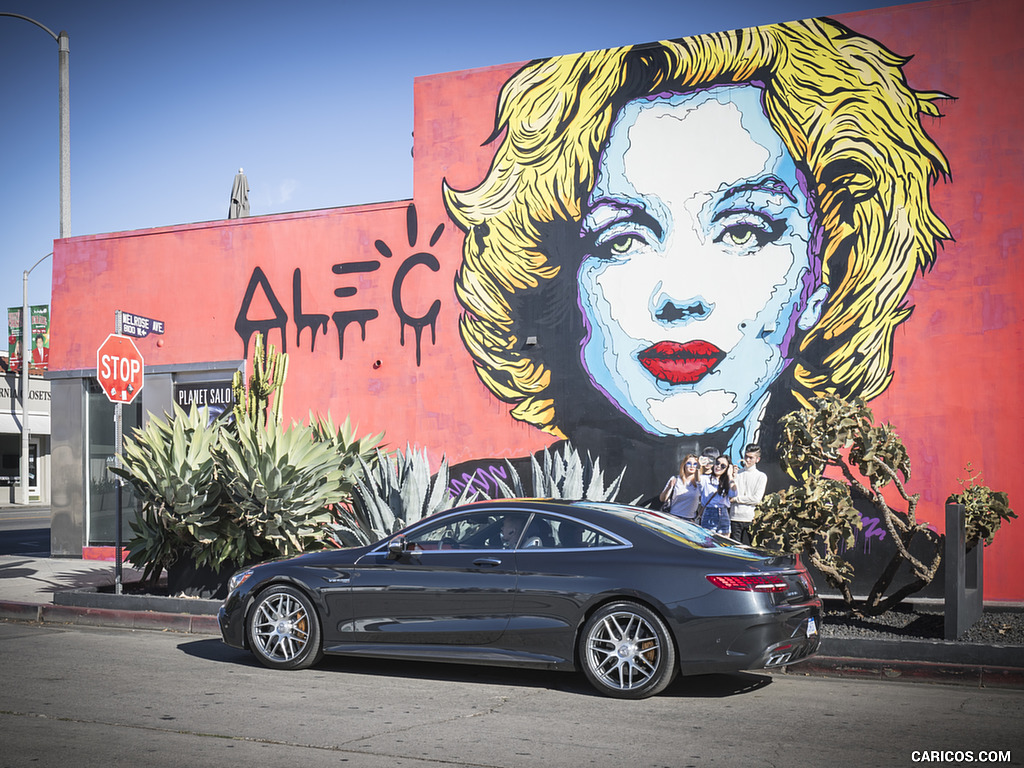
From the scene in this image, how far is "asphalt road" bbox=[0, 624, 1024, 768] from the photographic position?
5387 millimetres

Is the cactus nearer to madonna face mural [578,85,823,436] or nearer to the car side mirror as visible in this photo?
madonna face mural [578,85,823,436]

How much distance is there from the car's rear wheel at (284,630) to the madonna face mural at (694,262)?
6538mm

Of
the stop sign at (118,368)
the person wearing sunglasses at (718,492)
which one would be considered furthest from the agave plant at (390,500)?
the person wearing sunglasses at (718,492)

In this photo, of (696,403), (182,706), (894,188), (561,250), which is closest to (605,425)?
(696,403)

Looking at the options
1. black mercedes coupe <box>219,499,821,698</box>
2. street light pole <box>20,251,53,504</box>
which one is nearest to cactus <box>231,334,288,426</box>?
black mercedes coupe <box>219,499,821,698</box>

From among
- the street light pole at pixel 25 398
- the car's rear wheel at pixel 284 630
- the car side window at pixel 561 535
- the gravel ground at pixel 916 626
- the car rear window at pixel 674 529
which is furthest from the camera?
the street light pole at pixel 25 398

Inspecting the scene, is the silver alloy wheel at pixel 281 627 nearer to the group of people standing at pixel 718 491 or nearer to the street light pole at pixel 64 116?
the group of people standing at pixel 718 491

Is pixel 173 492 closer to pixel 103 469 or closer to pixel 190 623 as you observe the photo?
pixel 190 623

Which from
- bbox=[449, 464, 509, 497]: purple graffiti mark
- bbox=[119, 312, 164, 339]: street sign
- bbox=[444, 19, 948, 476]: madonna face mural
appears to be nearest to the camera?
bbox=[119, 312, 164, 339]: street sign

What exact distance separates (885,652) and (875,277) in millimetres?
5932

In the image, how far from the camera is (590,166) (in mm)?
14062

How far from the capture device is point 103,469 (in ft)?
55.6

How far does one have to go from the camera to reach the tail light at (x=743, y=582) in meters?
6.75

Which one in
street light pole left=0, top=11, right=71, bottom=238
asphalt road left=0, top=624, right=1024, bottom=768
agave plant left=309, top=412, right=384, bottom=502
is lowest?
asphalt road left=0, top=624, right=1024, bottom=768
